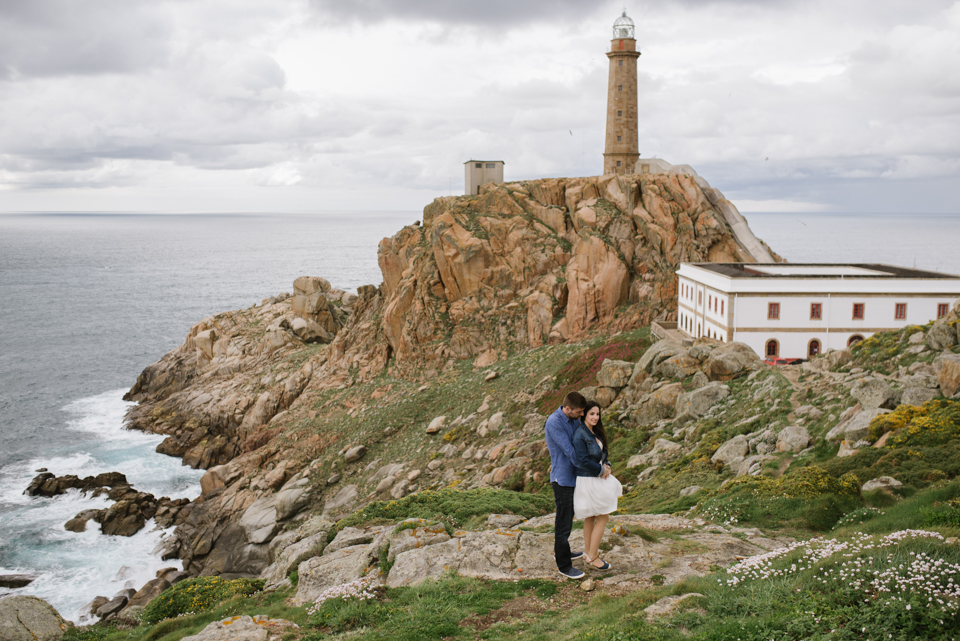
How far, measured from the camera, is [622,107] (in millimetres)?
61219

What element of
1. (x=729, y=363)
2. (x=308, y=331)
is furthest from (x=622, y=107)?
(x=729, y=363)

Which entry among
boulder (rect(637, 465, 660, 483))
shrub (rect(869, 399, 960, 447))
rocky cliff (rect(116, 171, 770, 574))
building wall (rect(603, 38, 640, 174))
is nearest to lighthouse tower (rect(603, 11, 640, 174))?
building wall (rect(603, 38, 640, 174))

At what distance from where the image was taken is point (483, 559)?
12633 mm

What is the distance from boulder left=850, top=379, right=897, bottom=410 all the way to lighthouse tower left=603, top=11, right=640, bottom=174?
141 ft

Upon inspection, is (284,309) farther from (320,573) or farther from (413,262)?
(320,573)

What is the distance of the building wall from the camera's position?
200 ft

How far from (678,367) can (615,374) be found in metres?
3.53

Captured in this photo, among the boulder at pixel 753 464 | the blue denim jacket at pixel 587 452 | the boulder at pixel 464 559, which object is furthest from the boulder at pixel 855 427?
the blue denim jacket at pixel 587 452

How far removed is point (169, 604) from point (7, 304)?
426ft

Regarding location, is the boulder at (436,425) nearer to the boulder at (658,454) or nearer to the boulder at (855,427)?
the boulder at (658,454)

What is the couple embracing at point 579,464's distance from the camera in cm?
1075

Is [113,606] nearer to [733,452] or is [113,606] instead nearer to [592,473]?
[733,452]

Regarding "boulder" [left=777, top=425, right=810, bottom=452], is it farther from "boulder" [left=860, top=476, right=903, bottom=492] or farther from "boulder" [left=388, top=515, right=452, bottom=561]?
"boulder" [left=388, top=515, right=452, bottom=561]

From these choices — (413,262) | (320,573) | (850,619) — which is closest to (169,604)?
(320,573)
